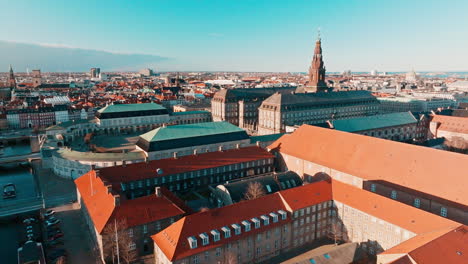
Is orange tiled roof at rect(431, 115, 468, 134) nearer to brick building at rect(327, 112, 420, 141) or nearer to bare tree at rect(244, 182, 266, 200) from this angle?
brick building at rect(327, 112, 420, 141)

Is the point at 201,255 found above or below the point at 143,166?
below

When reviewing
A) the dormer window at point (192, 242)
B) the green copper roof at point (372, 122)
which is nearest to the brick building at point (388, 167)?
the green copper roof at point (372, 122)

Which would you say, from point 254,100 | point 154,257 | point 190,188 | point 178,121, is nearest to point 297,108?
point 254,100

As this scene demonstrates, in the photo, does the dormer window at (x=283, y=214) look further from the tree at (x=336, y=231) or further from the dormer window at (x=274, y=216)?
the tree at (x=336, y=231)

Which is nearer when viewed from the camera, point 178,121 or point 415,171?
point 415,171

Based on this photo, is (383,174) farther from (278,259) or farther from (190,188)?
(190,188)

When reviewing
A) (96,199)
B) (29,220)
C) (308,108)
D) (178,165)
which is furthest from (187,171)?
(308,108)
